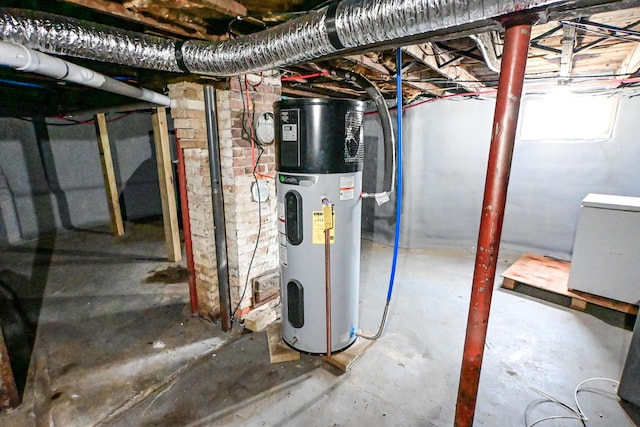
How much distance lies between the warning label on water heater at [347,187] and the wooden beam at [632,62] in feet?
7.58

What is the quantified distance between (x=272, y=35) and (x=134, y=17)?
2.13 ft

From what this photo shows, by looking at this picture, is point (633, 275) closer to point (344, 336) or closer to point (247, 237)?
point (344, 336)

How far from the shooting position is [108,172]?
455 centimetres

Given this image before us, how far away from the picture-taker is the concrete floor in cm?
175

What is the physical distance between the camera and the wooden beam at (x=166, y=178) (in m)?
3.33

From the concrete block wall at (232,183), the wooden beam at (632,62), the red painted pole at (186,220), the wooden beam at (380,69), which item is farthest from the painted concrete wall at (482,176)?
the red painted pole at (186,220)

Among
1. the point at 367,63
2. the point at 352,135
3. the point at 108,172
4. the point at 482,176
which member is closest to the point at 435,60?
the point at 367,63

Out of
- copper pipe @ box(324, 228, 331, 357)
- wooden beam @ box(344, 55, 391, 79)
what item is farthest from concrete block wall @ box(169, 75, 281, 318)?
copper pipe @ box(324, 228, 331, 357)

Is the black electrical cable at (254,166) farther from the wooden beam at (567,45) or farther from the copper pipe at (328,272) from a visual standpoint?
the wooden beam at (567,45)

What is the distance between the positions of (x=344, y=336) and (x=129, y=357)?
1.54 meters

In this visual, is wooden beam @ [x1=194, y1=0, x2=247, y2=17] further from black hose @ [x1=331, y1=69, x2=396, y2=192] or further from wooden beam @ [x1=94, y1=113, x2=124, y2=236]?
wooden beam @ [x1=94, y1=113, x2=124, y2=236]

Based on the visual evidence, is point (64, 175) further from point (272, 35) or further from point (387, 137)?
point (387, 137)

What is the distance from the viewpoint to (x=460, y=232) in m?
4.24

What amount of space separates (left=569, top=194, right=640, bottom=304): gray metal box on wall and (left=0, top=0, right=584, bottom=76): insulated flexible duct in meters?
2.23
